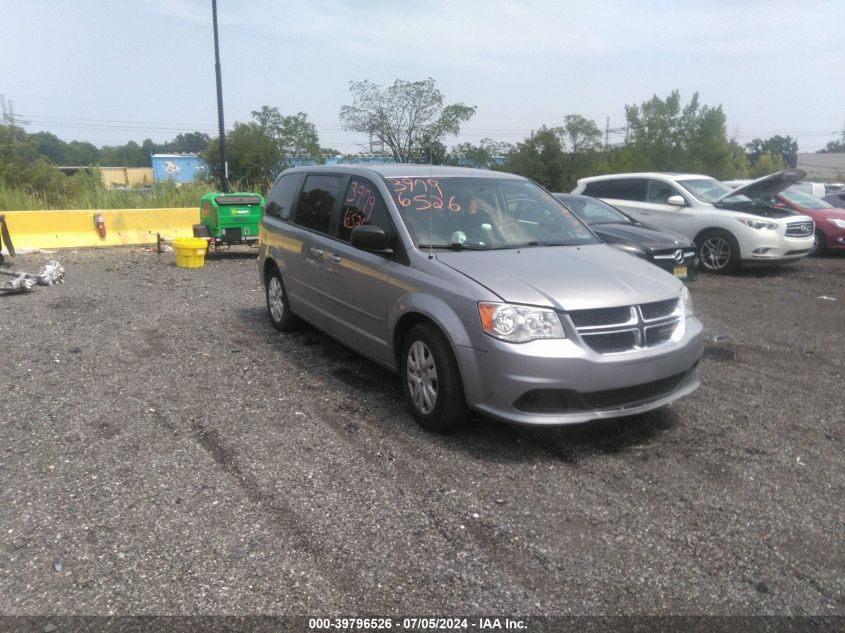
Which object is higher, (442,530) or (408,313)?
(408,313)

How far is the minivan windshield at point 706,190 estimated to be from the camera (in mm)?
12102

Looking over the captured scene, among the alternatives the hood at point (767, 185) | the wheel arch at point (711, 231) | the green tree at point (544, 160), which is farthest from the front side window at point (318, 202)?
the green tree at point (544, 160)

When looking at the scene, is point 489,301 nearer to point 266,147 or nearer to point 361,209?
point 361,209

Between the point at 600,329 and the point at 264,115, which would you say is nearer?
the point at 600,329

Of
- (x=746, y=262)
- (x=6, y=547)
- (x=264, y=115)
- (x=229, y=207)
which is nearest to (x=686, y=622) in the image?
(x=6, y=547)

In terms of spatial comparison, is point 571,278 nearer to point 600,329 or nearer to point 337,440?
point 600,329

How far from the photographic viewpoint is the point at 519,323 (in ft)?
13.4

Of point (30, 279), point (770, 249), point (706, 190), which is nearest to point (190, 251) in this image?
point (30, 279)

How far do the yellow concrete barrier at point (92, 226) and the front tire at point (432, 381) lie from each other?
11283 millimetres

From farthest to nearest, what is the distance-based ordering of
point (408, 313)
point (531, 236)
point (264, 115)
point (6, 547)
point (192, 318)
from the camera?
point (264, 115), point (192, 318), point (531, 236), point (408, 313), point (6, 547)

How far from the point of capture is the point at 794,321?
8.18 metres

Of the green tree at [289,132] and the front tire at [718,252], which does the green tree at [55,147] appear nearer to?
the green tree at [289,132]

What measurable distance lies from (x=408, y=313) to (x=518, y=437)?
3.63 feet

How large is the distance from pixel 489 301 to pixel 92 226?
484 inches
